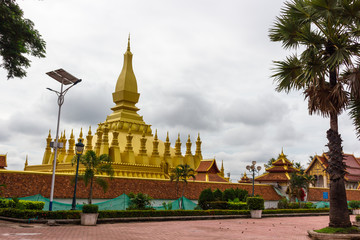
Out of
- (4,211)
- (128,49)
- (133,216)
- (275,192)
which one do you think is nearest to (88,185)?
(133,216)

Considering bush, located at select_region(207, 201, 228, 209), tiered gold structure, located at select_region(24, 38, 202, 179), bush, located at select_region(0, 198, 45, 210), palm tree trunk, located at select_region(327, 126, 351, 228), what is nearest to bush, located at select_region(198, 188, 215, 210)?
bush, located at select_region(207, 201, 228, 209)

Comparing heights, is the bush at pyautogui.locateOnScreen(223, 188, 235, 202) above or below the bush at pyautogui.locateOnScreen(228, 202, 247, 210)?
above

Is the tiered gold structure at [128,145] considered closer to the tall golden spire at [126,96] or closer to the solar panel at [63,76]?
the tall golden spire at [126,96]

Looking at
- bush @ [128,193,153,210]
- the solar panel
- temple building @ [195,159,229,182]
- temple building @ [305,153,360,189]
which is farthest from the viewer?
temple building @ [305,153,360,189]

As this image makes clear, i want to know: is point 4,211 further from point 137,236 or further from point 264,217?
point 264,217

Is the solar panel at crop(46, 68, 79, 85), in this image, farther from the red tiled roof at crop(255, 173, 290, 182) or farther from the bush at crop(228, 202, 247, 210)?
the red tiled roof at crop(255, 173, 290, 182)

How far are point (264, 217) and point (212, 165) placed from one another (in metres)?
10.7

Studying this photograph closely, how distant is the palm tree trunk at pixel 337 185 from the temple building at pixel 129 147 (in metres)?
20.1

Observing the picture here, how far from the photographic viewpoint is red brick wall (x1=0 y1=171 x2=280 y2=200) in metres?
21.2

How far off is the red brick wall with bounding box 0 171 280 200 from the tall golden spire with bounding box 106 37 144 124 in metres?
13.1

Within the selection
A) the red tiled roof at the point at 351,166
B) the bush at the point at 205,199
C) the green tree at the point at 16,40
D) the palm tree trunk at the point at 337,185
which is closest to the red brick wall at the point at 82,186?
the bush at the point at 205,199

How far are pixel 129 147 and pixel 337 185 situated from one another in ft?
73.6

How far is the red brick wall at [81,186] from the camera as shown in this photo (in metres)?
21.2

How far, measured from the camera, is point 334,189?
13.9 metres
